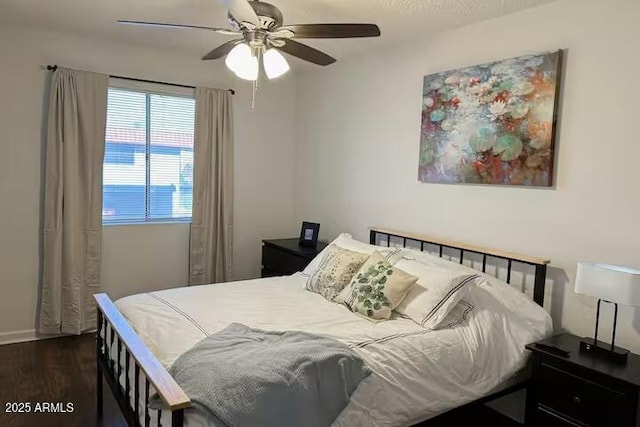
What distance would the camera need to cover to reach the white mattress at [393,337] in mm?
Result: 2059

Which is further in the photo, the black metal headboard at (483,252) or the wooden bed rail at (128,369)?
the black metal headboard at (483,252)

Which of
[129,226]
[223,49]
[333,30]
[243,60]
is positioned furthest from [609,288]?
[129,226]

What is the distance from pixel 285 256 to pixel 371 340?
6.69 feet

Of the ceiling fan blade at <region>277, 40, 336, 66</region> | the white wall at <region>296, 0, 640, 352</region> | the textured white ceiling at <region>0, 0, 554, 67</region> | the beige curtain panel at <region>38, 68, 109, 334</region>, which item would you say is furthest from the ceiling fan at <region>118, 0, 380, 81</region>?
the beige curtain panel at <region>38, 68, 109, 334</region>

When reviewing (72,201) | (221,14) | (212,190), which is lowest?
(72,201)

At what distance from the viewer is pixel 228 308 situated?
2686mm

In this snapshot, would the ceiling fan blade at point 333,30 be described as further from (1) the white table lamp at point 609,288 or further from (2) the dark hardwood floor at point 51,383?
(2) the dark hardwood floor at point 51,383

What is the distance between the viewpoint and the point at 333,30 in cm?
236

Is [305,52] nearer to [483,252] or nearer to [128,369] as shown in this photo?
[483,252]

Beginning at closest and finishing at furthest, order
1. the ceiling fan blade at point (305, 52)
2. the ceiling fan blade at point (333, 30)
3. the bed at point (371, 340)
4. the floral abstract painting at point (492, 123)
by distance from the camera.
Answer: the bed at point (371, 340)
the ceiling fan blade at point (333, 30)
the ceiling fan blade at point (305, 52)
the floral abstract painting at point (492, 123)

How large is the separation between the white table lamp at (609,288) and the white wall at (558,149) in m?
0.20

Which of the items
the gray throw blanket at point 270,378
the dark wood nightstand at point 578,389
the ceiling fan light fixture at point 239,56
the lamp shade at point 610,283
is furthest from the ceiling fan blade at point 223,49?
the dark wood nightstand at point 578,389

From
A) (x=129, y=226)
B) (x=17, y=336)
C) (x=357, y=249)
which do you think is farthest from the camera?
(x=129, y=226)

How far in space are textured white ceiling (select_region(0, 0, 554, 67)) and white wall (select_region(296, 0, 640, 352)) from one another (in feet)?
0.65
